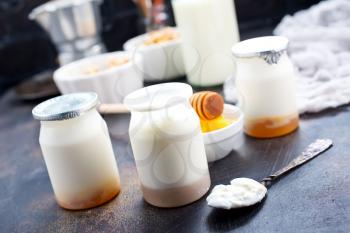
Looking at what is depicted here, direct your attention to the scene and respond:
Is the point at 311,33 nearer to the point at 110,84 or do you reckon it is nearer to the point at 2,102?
the point at 110,84

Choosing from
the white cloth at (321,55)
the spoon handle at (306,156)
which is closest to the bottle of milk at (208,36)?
the white cloth at (321,55)

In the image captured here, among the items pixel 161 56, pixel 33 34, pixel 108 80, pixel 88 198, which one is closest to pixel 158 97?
pixel 88 198

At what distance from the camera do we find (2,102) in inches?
51.6

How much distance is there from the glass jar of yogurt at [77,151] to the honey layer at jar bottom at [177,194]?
0.07 m

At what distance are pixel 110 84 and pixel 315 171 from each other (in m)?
0.51

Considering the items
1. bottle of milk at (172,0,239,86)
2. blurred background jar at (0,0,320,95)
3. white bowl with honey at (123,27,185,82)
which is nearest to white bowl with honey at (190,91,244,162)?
bottle of milk at (172,0,239,86)

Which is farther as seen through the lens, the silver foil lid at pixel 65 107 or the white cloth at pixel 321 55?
the white cloth at pixel 321 55

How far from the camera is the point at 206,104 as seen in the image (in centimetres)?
63

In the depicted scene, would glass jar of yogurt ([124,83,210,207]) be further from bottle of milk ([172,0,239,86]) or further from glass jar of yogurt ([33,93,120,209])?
bottle of milk ([172,0,239,86])

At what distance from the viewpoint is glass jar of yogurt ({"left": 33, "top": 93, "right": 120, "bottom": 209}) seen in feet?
1.82

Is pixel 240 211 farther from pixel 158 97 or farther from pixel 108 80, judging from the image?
pixel 108 80

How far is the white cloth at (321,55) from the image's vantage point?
78cm

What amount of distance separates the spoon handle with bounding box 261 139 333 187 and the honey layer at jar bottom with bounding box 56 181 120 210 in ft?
0.69

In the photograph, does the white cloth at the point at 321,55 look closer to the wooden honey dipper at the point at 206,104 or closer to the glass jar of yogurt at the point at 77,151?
the wooden honey dipper at the point at 206,104
